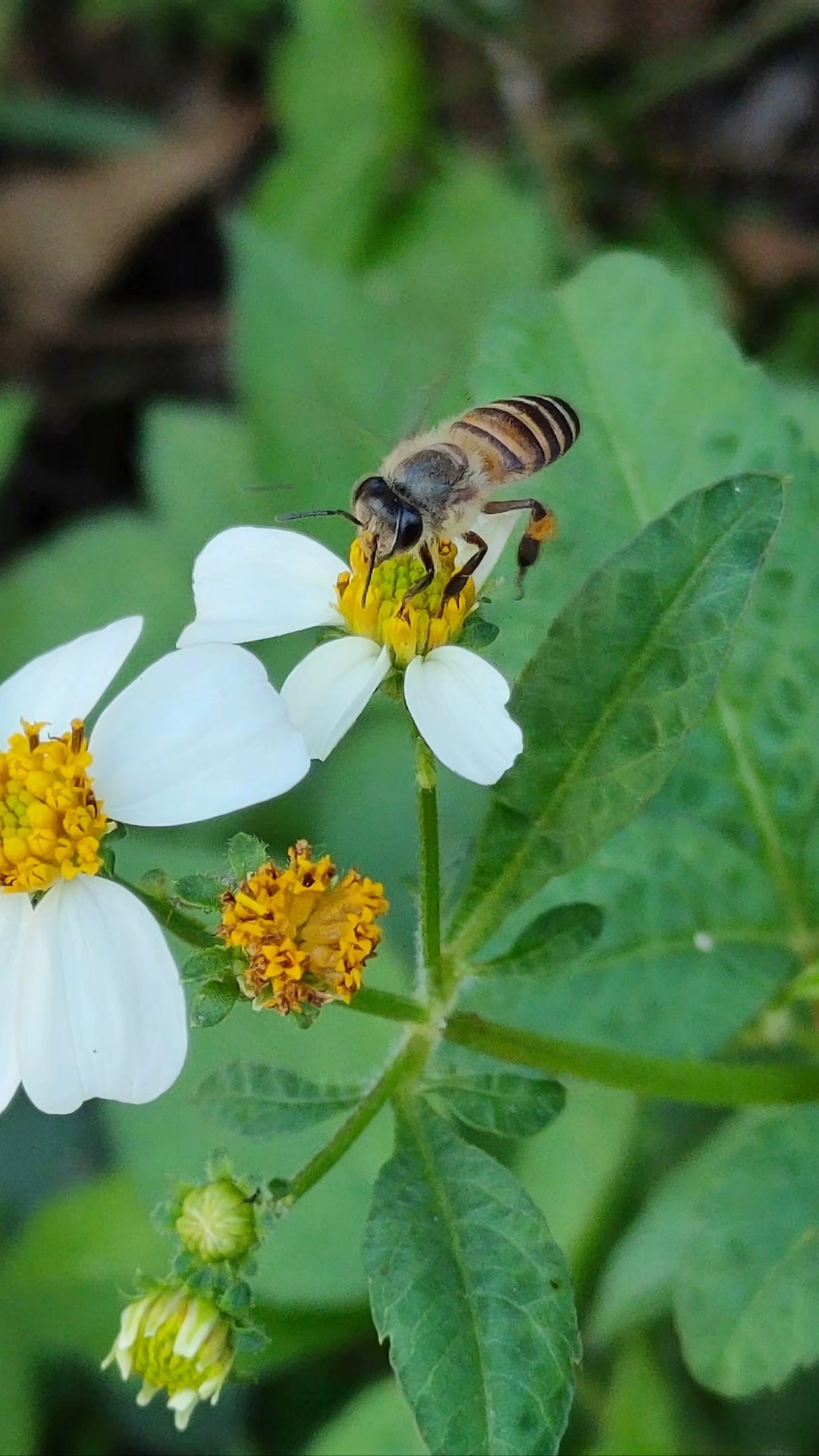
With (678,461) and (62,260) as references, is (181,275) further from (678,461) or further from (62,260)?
(678,461)

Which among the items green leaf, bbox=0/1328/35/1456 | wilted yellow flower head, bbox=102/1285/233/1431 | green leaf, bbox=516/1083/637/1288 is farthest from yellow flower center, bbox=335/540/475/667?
green leaf, bbox=0/1328/35/1456

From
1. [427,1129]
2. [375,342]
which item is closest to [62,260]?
[375,342]

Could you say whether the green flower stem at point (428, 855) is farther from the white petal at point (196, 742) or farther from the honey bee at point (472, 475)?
the honey bee at point (472, 475)

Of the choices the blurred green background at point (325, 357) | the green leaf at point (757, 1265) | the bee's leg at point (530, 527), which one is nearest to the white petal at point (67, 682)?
→ the blurred green background at point (325, 357)

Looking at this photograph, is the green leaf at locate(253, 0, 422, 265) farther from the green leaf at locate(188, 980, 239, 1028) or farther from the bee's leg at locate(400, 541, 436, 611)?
the green leaf at locate(188, 980, 239, 1028)

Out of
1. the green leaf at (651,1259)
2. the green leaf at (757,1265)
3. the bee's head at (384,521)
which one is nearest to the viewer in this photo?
the bee's head at (384,521)

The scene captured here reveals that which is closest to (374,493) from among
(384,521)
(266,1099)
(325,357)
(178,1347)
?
(384,521)
